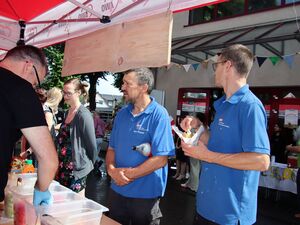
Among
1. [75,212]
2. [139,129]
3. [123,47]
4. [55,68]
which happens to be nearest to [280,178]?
[139,129]

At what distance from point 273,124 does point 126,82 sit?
7.61m

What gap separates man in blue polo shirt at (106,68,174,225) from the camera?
247 centimetres

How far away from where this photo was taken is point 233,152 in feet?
6.44

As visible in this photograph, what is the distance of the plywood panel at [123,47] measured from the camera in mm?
2080

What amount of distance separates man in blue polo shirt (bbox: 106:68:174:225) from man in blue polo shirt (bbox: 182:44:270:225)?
437mm

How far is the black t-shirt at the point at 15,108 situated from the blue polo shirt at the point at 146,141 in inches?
45.0

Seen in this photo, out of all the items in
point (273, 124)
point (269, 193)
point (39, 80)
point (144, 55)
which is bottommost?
point (269, 193)

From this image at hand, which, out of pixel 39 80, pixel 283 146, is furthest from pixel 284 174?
pixel 39 80

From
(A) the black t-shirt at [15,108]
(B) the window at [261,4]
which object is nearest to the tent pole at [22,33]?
(A) the black t-shirt at [15,108]

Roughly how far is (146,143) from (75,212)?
0.84 m

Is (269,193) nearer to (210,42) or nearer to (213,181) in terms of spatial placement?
(210,42)

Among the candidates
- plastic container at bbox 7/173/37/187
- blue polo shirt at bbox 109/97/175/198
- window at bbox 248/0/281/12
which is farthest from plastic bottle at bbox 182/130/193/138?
window at bbox 248/0/281/12

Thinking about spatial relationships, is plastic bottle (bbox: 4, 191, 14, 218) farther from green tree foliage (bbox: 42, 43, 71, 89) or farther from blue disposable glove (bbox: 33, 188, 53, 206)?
green tree foliage (bbox: 42, 43, 71, 89)

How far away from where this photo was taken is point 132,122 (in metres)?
2.63
